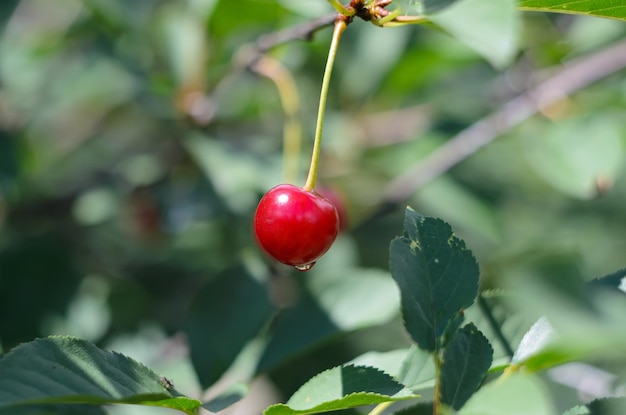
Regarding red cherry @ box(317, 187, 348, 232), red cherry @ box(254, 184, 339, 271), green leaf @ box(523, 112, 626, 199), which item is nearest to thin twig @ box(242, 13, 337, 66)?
red cherry @ box(254, 184, 339, 271)

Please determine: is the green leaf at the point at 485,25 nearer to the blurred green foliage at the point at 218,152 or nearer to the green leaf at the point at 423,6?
the green leaf at the point at 423,6

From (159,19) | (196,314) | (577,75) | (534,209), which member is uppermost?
(159,19)

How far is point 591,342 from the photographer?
49 cm

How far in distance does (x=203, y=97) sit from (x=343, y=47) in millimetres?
580

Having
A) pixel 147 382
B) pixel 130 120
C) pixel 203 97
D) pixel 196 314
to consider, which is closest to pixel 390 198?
pixel 203 97

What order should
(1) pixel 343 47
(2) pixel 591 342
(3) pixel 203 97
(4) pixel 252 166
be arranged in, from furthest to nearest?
(1) pixel 343 47 → (3) pixel 203 97 → (4) pixel 252 166 → (2) pixel 591 342

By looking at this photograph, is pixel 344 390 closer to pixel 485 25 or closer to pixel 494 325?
pixel 494 325

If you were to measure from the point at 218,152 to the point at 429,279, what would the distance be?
91cm

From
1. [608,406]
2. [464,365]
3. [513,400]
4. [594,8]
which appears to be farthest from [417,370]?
[594,8]

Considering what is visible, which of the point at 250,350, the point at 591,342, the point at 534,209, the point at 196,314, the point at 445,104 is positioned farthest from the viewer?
the point at 534,209

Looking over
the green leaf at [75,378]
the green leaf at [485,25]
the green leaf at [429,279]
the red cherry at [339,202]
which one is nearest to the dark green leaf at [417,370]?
the green leaf at [429,279]

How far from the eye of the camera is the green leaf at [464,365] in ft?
2.54

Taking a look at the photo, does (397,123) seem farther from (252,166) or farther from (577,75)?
(252,166)

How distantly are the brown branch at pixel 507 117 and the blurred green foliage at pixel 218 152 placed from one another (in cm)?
4
